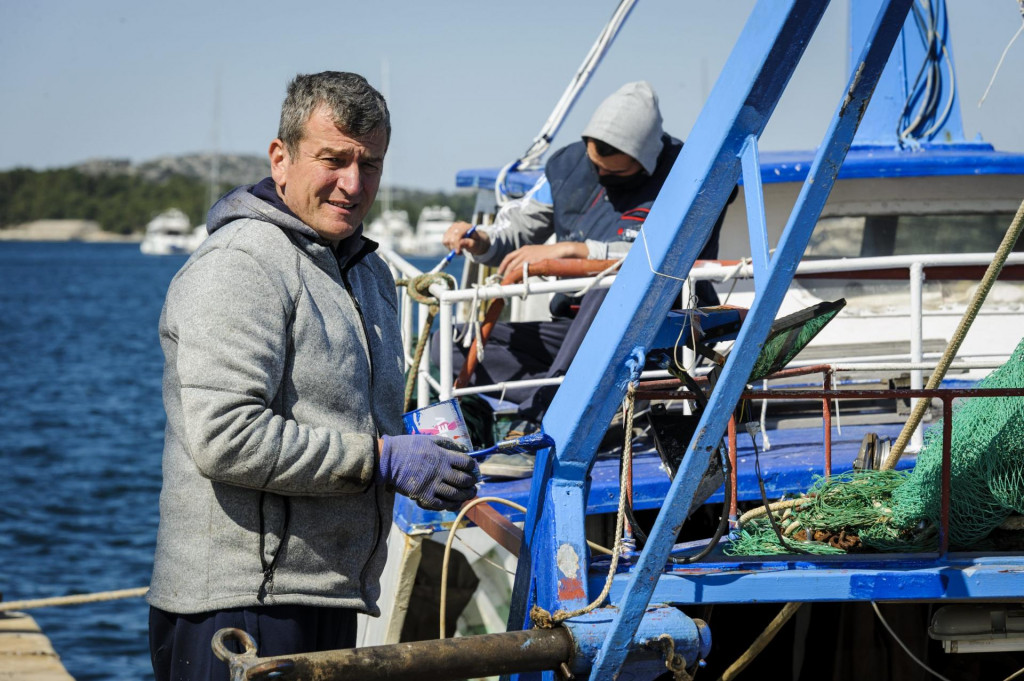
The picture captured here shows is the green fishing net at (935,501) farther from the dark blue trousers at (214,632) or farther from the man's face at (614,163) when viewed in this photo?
the man's face at (614,163)

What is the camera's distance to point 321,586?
2619mm

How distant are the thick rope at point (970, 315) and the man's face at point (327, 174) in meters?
1.61

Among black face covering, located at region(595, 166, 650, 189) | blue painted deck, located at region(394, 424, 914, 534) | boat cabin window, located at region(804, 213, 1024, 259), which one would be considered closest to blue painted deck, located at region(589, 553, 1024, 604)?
blue painted deck, located at region(394, 424, 914, 534)

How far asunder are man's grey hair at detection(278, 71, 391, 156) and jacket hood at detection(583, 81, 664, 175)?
224 centimetres

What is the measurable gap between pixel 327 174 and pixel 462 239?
262 centimetres

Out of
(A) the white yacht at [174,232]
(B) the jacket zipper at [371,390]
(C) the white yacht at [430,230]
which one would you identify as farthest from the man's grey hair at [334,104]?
(A) the white yacht at [174,232]

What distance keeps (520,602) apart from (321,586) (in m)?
0.55

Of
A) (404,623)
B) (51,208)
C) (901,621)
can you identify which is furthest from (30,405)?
(51,208)

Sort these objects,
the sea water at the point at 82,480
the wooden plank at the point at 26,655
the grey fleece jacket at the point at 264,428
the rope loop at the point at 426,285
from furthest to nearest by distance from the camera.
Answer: the sea water at the point at 82,480
the wooden plank at the point at 26,655
the rope loop at the point at 426,285
the grey fleece jacket at the point at 264,428

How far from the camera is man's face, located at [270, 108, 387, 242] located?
266 cm

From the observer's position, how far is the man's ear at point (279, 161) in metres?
2.74

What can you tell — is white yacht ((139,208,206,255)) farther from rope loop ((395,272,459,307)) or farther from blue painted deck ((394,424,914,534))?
blue painted deck ((394,424,914,534))

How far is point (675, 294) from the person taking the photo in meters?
2.71

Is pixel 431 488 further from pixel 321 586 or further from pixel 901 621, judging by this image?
pixel 901 621
